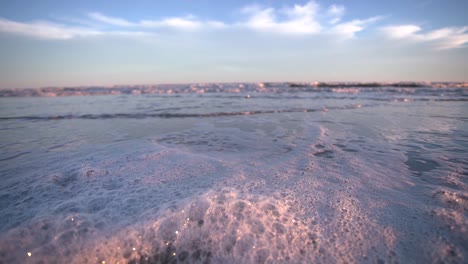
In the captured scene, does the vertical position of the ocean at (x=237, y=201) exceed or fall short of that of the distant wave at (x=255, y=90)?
→ it falls short

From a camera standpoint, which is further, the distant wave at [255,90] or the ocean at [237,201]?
the distant wave at [255,90]

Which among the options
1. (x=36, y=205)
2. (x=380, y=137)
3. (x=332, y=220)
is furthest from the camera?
(x=380, y=137)

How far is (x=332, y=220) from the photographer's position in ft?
5.74

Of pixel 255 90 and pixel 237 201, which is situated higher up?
pixel 255 90

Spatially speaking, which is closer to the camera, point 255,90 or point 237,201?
point 237,201

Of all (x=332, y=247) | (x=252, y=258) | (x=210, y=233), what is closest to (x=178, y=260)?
(x=210, y=233)

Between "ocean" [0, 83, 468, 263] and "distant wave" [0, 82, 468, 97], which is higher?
"distant wave" [0, 82, 468, 97]

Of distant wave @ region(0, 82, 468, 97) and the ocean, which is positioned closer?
the ocean

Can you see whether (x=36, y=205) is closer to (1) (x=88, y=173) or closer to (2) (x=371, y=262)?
(1) (x=88, y=173)

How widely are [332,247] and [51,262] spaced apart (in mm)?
1809

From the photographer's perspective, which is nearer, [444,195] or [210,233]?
[210,233]

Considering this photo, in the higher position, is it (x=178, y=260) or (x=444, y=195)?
(x=444, y=195)

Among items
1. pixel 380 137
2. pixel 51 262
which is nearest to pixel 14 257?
pixel 51 262

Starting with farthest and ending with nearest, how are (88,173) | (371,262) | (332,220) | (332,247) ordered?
1. (88,173)
2. (332,220)
3. (332,247)
4. (371,262)
